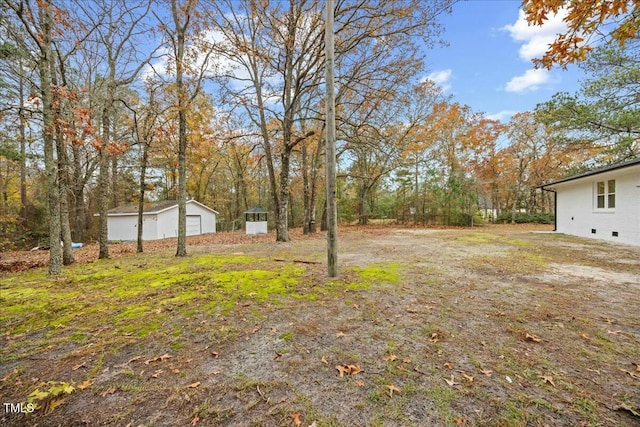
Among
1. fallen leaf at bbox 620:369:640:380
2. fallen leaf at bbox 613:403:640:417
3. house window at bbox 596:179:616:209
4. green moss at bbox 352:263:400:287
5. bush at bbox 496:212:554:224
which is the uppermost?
house window at bbox 596:179:616:209

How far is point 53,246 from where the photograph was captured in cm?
568

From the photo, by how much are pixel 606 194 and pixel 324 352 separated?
13.8 meters

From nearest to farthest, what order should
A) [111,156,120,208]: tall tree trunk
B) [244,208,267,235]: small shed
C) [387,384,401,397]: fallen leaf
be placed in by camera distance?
1. [387,384,401,397]: fallen leaf
2. [111,156,120,208]: tall tree trunk
3. [244,208,267,235]: small shed

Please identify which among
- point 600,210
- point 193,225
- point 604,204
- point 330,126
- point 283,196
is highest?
point 330,126

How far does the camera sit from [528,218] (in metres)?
23.2

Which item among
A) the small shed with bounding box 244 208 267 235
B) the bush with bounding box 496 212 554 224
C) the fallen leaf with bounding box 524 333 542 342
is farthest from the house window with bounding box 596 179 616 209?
the small shed with bounding box 244 208 267 235

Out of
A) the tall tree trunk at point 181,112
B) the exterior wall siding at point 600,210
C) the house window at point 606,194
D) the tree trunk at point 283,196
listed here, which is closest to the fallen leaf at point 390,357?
the tall tree trunk at point 181,112

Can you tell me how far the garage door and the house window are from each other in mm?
23008

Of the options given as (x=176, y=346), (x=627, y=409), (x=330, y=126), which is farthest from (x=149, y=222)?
(x=627, y=409)

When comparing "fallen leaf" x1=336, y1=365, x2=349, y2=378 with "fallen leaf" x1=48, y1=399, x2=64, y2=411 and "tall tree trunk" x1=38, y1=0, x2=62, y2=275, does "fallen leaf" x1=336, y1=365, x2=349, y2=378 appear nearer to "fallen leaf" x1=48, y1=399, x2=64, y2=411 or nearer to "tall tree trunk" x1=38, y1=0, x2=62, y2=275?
"fallen leaf" x1=48, y1=399, x2=64, y2=411

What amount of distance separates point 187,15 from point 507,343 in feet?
34.9

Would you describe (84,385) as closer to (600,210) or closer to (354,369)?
(354,369)

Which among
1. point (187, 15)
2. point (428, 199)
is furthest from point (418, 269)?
point (428, 199)

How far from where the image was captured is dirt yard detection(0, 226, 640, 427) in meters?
1.70
